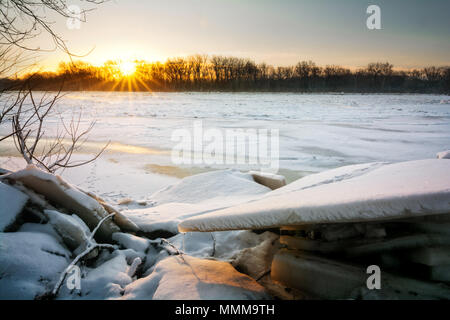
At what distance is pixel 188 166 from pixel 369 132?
6.98 m

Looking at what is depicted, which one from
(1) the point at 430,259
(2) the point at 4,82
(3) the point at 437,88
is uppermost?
(3) the point at 437,88

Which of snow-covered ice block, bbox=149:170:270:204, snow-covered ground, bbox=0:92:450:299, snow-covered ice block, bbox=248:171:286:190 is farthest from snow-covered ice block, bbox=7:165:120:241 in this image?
snow-covered ice block, bbox=248:171:286:190

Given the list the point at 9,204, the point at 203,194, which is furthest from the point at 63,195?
the point at 203,194

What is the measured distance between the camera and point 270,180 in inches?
171

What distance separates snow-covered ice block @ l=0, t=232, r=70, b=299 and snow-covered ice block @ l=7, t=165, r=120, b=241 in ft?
1.39

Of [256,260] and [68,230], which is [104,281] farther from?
[256,260]

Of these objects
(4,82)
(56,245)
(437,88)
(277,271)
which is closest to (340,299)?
(277,271)

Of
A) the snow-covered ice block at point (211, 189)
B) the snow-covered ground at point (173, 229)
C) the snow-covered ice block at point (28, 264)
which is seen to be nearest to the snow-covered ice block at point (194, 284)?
the snow-covered ground at point (173, 229)

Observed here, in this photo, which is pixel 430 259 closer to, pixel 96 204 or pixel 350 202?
pixel 350 202

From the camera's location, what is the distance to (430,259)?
4.56ft

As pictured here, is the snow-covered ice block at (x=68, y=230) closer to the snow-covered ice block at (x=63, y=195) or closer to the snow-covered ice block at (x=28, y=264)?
the snow-covered ice block at (x=28, y=264)

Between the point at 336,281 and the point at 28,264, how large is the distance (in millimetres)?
1733

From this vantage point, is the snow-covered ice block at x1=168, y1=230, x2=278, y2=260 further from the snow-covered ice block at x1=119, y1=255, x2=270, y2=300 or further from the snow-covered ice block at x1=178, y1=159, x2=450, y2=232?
the snow-covered ice block at x1=178, y1=159, x2=450, y2=232

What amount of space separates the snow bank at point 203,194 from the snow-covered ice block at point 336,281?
147 centimetres
